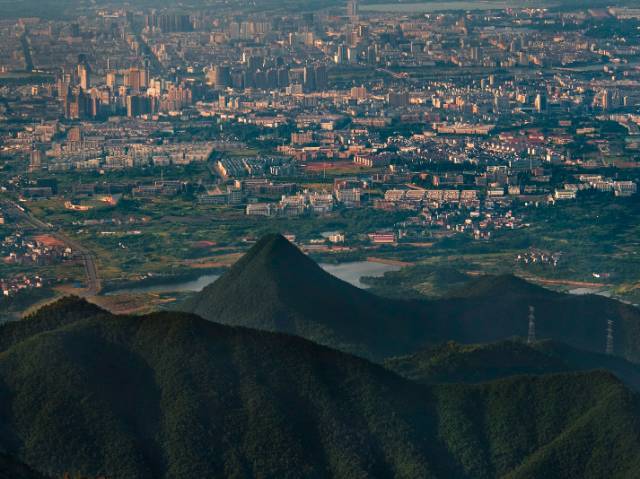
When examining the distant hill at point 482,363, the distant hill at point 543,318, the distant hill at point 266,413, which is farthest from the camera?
the distant hill at point 543,318

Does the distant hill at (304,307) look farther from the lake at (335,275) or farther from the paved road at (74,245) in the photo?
the paved road at (74,245)

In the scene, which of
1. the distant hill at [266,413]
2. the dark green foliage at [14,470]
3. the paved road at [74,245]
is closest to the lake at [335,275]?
the paved road at [74,245]

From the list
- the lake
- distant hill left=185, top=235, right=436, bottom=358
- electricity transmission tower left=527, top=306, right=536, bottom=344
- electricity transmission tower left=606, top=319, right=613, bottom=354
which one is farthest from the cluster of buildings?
electricity transmission tower left=606, top=319, right=613, bottom=354

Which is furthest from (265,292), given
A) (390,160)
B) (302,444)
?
(390,160)

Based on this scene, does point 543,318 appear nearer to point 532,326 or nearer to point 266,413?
point 532,326

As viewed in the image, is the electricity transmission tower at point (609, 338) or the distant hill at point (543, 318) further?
the distant hill at point (543, 318)

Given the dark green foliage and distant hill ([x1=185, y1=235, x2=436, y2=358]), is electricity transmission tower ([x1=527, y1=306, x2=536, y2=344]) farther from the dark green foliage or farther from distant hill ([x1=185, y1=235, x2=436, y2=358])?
the dark green foliage

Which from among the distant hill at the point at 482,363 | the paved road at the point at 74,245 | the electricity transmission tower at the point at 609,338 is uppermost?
the distant hill at the point at 482,363

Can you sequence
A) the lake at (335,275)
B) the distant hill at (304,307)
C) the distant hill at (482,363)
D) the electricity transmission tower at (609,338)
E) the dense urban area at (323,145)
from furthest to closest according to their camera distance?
the dense urban area at (323,145) → the lake at (335,275) → the electricity transmission tower at (609,338) → the distant hill at (304,307) → the distant hill at (482,363)
